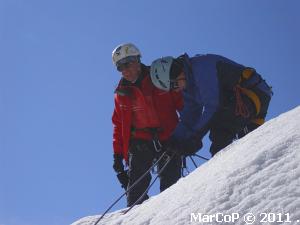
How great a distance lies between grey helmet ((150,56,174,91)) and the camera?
6309mm

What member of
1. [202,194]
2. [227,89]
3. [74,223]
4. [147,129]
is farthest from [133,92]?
[202,194]

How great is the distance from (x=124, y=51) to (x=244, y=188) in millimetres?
4304

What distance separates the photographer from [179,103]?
7117 millimetres

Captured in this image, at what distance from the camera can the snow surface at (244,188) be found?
313 cm

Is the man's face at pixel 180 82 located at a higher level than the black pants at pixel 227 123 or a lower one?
higher

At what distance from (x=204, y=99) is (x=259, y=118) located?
80 cm

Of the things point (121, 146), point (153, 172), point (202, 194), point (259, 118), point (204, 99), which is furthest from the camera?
point (121, 146)

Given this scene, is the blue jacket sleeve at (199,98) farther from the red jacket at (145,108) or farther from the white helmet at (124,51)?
the white helmet at (124,51)

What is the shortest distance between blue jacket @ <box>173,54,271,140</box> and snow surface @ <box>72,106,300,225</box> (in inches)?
51.6

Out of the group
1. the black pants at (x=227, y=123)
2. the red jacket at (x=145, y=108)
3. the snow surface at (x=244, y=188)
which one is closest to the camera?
the snow surface at (x=244, y=188)

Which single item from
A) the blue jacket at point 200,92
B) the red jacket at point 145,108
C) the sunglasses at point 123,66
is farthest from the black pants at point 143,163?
the sunglasses at point 123,66

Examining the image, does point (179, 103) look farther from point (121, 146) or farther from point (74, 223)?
point (74, 223)

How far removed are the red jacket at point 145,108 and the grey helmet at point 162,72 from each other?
0.58m

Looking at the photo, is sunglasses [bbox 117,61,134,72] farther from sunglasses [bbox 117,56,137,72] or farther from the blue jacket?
the blue jacket
